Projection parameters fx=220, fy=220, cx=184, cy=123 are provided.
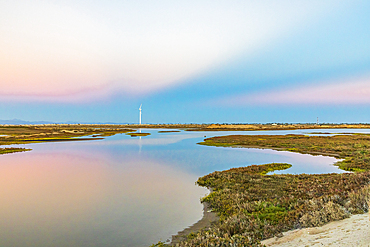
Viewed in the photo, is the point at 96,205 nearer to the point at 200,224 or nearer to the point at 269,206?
the point at 200,224

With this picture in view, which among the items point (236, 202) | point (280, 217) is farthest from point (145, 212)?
point (280, 217)

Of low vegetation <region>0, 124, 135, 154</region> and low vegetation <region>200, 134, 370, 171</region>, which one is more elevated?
low vegetation <region>0, 124, 135, 154</region>

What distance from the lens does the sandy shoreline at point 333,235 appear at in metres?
5.96

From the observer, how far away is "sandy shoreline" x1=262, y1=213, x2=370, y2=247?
19.6ft

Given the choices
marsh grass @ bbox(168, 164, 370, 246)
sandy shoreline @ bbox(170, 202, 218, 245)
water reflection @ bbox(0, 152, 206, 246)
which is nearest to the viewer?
marsh grass @ bbox(168, 164, 370, 246)

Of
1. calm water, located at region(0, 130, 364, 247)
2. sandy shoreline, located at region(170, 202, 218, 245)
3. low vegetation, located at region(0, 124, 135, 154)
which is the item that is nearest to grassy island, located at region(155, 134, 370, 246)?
sandy shoreline, located at region(170, 202, 218, 245)

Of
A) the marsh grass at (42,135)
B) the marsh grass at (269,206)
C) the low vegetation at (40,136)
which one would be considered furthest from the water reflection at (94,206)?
the marsh grass at (42,135)

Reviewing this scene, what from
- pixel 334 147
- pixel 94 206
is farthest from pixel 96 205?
pixel 334 147

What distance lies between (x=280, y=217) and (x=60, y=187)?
15.6m

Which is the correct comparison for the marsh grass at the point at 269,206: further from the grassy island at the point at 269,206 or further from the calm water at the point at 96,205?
the calm water at the point at 96,205

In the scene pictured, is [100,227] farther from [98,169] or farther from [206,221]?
[98,169]

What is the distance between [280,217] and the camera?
9.19 meters

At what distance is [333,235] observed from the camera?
659cm

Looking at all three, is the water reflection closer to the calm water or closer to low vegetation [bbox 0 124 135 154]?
the calm water
